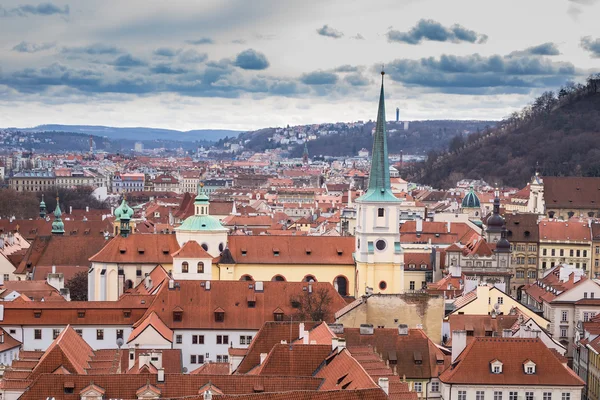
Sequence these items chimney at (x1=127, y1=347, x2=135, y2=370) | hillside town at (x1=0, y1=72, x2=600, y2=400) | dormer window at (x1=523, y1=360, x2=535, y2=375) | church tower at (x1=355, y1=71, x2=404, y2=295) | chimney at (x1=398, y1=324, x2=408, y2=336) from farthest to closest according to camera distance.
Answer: church tower at (x1=355, y1=71, x2=404, y2=295) → chimney at (x1=398, y1=324, x2=408, y2=336) → dormer window at (x1=523, y1=360, x2=535, y2=375) → chimney at (x1=127, y1=347, x2=135, y2=370) → hillside town at (x1=0, y1=72, x2=600, y2=400)

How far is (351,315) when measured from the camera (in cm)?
6075

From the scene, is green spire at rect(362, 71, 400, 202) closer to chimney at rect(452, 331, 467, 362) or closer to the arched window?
the arched window

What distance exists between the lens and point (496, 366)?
49.8 m

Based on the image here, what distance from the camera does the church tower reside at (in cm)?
8362

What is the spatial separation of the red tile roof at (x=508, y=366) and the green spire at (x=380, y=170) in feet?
112

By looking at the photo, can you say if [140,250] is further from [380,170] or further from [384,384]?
[384,384]

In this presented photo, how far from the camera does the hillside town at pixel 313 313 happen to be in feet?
143

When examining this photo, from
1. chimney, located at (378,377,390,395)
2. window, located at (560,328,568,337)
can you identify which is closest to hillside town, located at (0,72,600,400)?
chimney, located at (378,377,390,395)

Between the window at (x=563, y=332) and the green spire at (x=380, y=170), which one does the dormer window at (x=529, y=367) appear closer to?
the window at (x=563, y=332)

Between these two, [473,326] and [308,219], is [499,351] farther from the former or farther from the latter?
[308,219]

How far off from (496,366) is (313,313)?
61.7ft

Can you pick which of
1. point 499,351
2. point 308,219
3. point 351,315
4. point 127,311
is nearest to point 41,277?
point 127,311

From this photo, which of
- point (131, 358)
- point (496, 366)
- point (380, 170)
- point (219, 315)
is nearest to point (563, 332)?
point (380, 170)

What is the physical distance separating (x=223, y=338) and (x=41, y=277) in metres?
28.1
